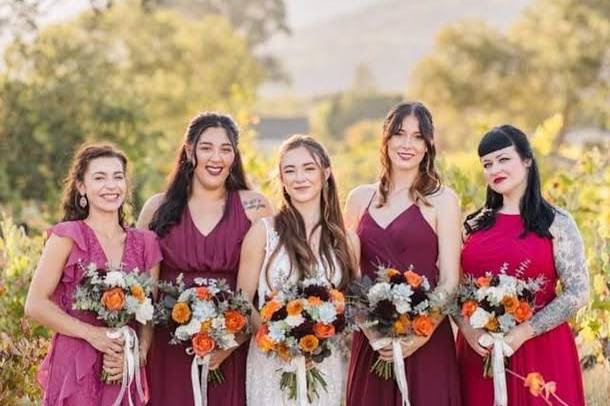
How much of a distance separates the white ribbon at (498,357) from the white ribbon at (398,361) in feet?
1.45

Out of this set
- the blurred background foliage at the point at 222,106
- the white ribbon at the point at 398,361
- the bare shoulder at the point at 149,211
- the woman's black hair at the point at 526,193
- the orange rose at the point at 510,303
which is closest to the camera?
the orange rose at the point at 510,303

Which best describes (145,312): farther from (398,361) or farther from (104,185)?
(398,361)

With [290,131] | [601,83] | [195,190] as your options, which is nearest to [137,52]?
[601,83]

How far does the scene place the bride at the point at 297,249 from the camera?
647 centimetres

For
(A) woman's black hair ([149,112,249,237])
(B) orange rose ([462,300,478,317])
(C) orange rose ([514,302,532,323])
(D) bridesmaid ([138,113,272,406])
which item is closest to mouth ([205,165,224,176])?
(D) bridesmaid ([138,113,272,406])

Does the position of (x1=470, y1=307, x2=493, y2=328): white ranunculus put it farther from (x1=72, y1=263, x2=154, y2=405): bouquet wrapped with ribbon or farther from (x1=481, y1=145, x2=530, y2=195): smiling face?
(x1=72, y1=263, x2=154, y2=405): bouquet wrapped with ribbon

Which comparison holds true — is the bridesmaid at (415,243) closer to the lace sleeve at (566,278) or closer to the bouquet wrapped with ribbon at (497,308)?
the bouquet wrapped with ribbon at (497,308)

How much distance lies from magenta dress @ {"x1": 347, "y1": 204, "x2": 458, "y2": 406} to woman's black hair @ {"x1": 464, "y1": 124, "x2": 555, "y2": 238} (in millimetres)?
369

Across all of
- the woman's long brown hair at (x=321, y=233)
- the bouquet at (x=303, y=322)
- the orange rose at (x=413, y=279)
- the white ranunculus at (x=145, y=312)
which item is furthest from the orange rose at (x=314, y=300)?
the white ranunculus at (x=145, y=312)

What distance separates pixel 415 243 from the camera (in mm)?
6656

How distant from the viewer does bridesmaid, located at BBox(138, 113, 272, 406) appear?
6656 mm

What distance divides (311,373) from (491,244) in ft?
4.03

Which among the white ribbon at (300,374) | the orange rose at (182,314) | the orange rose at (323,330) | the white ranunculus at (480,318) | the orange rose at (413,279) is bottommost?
the white ribbon at (300,374)

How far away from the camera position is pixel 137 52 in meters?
34.4
